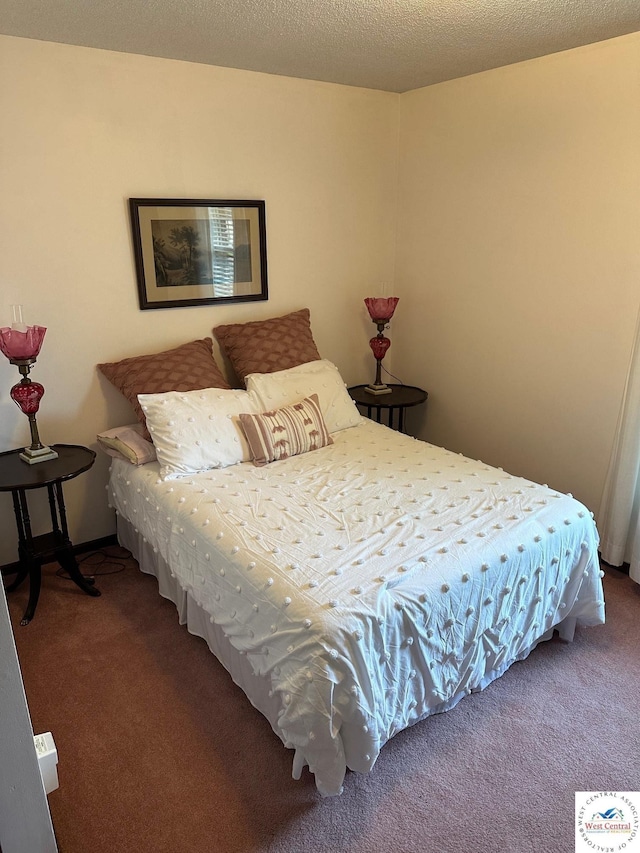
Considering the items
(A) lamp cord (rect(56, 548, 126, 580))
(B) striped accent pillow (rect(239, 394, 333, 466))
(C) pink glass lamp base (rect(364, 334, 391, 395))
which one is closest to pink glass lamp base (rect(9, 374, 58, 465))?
(A) lamp cord (rect(56, 548, 126, 580))

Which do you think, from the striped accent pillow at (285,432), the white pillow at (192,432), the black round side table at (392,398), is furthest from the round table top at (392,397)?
the white pillow at (192,432)

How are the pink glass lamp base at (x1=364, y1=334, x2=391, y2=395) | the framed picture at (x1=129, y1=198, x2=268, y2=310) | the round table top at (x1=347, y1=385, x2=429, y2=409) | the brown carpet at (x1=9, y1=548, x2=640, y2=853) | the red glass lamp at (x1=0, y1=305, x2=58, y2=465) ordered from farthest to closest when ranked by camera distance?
the pink glass lamp base at (x1=364, y1=334, x2=391, y2=395) → the round table top at (x1=347, y1=385, x2=429, y2=409) → the framed picture at (x1=129, y1=198, x2=268, y2=310) → the red glass lamp at (x1=0, y1=305, x2=58, y2=465) → the brown carpet at (x1=9, y1=548, x2=640, y2=853)

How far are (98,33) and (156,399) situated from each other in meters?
1.55

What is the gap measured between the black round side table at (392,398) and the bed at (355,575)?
683mm

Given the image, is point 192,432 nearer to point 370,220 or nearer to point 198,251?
point 198,251

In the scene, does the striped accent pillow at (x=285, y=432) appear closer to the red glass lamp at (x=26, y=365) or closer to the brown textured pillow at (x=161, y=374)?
the brown textured pillow at (x=161, y=374)

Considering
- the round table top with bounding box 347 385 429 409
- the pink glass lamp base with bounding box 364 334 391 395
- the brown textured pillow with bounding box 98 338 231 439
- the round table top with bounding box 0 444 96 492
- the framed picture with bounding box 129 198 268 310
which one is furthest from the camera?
the pink glass lamp base with bounding box 364 334 391 395

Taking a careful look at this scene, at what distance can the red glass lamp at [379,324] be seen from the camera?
364 cm

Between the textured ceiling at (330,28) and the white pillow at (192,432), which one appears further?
the white pillow at (192,432)

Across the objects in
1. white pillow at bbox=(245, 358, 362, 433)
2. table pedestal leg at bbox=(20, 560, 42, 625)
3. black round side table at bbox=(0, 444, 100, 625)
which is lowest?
table pedestal leg at bbox=(20, 560, 42, 625)

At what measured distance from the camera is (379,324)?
12.2 feet

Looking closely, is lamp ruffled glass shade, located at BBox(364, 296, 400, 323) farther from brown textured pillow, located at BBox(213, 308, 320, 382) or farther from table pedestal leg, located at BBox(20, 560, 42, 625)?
table pedestal leg, located at BBox(20, 560, 42, 625)

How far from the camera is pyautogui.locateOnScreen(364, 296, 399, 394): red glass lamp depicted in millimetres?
3639

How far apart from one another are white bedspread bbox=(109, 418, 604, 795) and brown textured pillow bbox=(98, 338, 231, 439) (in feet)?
1.30
